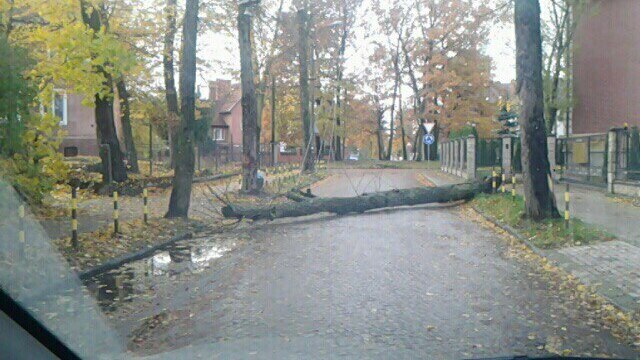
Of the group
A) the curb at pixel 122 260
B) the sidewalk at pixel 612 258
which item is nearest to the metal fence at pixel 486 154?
the sidewalk at pixel 612 258

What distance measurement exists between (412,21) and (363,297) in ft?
163

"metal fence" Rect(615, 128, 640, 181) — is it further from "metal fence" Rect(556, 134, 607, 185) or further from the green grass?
the green grass

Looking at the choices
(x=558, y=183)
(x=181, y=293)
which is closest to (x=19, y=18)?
(x=181, y=293)

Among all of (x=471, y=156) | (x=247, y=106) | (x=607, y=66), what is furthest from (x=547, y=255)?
(x=607, y=66)

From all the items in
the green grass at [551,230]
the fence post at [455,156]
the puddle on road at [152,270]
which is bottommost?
the puddle on road at [152,270]

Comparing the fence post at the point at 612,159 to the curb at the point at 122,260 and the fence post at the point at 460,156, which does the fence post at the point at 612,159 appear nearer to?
the fence post at the point at 460,156

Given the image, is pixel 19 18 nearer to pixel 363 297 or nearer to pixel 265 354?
pixel 363 297

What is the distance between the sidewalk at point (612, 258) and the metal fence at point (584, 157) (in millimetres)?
7220

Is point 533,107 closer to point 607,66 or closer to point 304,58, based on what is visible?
point 304,58

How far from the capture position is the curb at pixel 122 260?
30.3ft

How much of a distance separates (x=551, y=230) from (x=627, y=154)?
9.82m

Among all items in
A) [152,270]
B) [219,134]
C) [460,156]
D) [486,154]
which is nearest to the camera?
[152,270]

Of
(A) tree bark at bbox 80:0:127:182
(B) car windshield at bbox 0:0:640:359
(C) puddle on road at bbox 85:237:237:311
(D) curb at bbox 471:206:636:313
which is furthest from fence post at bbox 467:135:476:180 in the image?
(C) puddle on road at bbox 85:237:237:311

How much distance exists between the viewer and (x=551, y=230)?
41.1 ft
